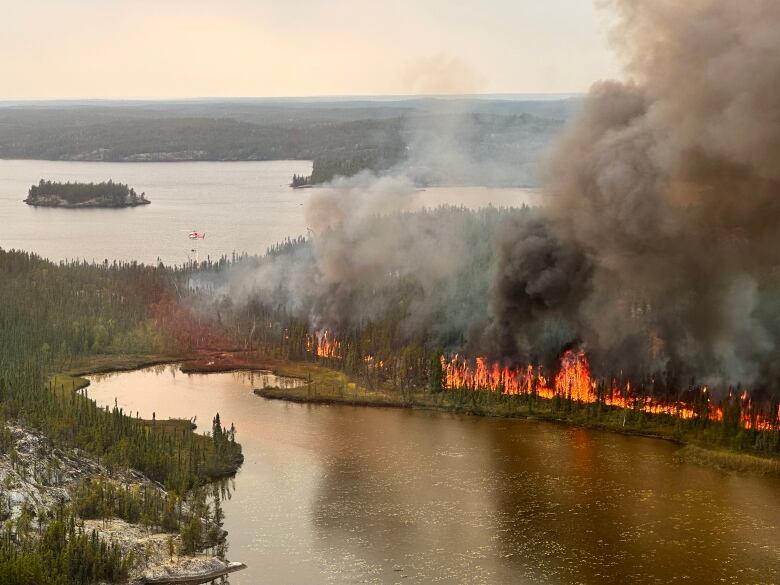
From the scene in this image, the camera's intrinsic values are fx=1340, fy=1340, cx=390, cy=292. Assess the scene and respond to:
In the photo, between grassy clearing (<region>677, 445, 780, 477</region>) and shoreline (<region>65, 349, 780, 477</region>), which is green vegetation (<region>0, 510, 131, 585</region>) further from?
shoreline (<region>65, 349, 780, 477</region>)

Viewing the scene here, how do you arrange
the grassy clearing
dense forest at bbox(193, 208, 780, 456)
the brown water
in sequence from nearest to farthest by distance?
the brown water, the grassy clearing, dense forest at bbox(193, 208, 780, 456)

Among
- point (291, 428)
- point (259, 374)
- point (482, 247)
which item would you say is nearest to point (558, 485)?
point (291, 428)

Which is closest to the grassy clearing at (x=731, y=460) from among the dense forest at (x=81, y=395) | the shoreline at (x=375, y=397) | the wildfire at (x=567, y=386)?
the shoreline at (x=375, y=397)

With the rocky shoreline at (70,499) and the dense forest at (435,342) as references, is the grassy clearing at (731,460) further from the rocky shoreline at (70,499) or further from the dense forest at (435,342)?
the rocky shoreline at (70,499)

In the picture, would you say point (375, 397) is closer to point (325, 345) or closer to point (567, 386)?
point (567, 386)

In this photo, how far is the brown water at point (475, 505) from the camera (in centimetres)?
7088

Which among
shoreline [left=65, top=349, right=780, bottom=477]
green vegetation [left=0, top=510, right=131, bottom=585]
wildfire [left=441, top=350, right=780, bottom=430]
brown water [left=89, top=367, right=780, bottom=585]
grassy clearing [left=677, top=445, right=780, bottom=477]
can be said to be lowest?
green vegetation [left=0, top=510, right=131, bottom=585]

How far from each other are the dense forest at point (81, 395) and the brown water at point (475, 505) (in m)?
4.62

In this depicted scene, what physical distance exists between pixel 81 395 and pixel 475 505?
34.6 m

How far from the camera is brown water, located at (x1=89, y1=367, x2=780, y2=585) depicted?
2790 inches

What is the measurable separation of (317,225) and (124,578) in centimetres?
10673

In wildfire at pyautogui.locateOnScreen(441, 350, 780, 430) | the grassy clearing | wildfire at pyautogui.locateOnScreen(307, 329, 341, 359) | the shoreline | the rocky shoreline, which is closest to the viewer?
the rocky shoreline

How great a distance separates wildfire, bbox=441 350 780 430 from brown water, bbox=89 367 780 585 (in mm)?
6759

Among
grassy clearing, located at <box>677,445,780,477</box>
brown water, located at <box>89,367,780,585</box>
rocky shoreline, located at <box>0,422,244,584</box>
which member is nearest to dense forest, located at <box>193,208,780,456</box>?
grassy clearing, located at <box>677,445,780,477</box>
